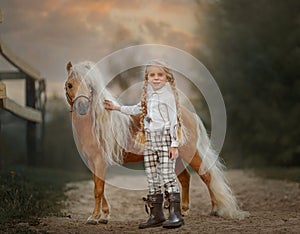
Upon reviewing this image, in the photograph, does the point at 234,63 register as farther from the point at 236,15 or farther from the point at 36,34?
the point at 36,34

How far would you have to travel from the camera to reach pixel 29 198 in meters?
5.24

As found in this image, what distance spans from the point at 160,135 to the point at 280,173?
199 inches

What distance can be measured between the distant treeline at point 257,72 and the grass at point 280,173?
260 mm

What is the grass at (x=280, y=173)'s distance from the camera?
823cm

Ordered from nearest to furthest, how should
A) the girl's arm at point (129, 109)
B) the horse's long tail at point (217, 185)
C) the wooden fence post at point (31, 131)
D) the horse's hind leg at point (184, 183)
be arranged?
the girl's arm at point (129, 109) → the horse's long tail at point (217, 185) → the horse's hind leg at point (184, 183) → the wooden fence post at point (31, 131)

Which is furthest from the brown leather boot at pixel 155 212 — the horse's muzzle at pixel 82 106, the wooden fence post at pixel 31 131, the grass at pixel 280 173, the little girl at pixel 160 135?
the wooden fence post at pixel 31 131

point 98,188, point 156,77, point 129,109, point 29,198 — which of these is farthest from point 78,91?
point 29,198

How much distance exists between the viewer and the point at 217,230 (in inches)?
161

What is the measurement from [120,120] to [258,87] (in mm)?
5677

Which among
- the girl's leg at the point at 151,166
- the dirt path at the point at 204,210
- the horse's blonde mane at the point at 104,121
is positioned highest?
the horse's blonde mane at the point at 104,121

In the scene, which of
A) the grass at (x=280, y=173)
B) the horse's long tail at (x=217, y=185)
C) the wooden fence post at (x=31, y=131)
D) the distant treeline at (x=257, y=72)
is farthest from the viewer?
the distant treeline at (x=257, y=72)

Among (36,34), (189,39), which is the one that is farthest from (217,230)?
(189,39)

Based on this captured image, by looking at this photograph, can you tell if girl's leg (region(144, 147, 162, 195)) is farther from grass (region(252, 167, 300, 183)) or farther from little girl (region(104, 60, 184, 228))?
grass (region(252, 167, 300, 183))

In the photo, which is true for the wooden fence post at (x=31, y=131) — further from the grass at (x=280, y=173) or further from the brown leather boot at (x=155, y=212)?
the brown leather boot at (x=155, y=212)
